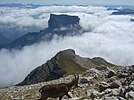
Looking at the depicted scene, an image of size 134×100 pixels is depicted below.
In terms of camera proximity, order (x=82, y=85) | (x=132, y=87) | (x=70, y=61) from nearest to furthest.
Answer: (x=132, y=87) < (x=82, y=85) < (x=70, y=61)

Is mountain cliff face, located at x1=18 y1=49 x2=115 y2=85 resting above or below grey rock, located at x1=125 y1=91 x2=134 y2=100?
below

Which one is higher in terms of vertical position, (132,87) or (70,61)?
(132,87)

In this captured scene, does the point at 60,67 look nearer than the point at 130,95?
No

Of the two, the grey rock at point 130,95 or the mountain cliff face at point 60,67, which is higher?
the grey rock at point 130,95

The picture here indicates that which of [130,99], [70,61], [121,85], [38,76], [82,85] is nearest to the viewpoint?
[130,99]

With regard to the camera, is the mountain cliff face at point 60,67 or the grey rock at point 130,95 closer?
the grey rock at point 130,95

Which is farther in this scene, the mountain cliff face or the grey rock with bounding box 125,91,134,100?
the mountain cliff face

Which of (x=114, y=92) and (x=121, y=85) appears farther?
(x=121, y=85)

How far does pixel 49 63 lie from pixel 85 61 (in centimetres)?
2200

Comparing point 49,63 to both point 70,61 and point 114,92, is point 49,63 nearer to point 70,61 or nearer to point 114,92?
point 70,61

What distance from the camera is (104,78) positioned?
36.4 metres

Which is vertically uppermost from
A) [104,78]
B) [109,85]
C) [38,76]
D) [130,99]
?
[130,99]

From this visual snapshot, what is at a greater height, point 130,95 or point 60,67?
point 130,95

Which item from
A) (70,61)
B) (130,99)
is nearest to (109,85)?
(130,99)
